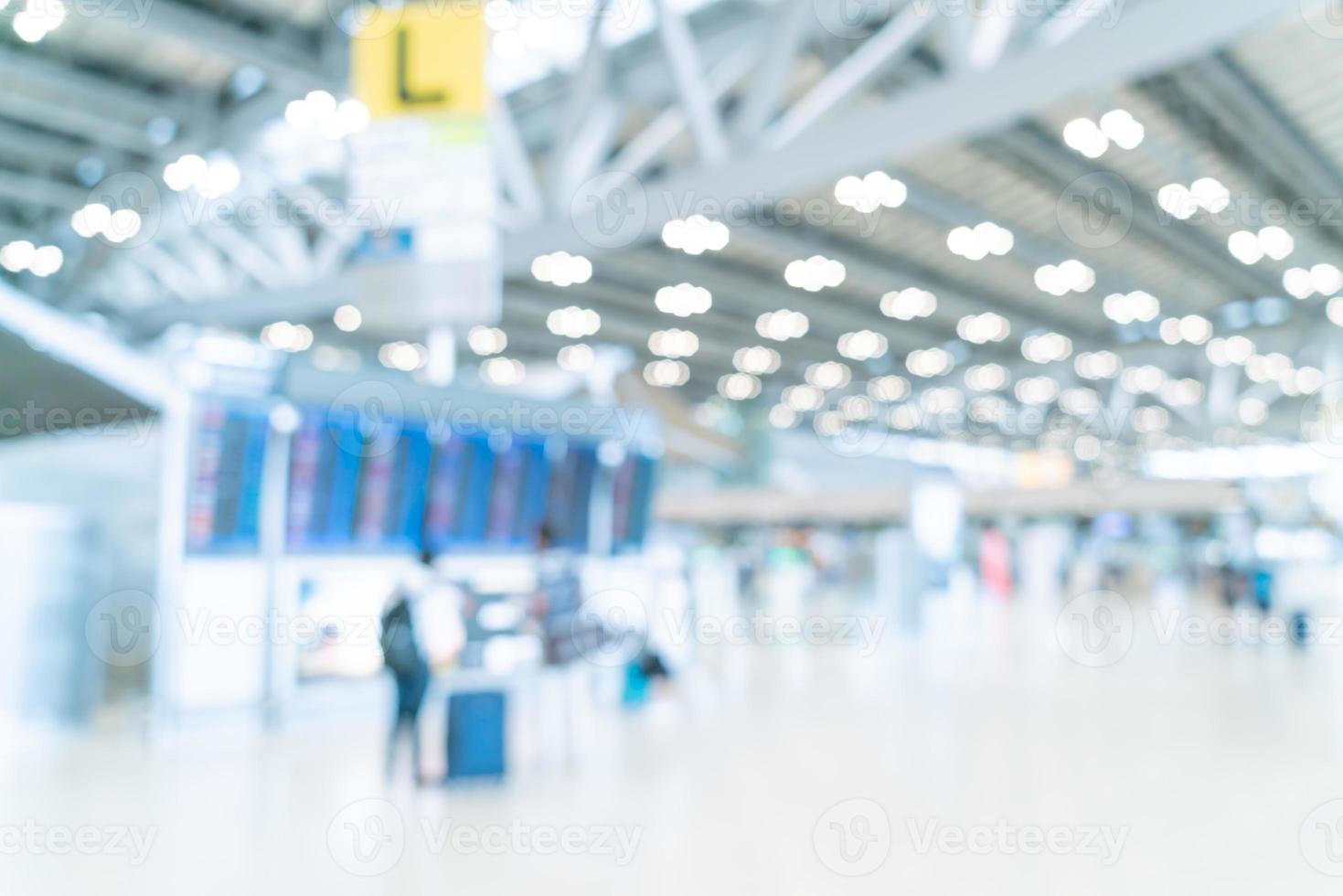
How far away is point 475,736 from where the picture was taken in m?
5.63

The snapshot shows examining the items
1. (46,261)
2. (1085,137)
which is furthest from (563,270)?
(1085,137)

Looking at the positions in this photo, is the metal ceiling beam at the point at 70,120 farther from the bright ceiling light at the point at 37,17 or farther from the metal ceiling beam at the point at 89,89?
the bright ceiling light at the point at 37,17

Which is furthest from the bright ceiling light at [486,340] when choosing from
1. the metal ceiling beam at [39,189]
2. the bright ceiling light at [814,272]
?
the metal ceiling beam at [39,189]

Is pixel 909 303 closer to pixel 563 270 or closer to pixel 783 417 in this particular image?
pixel 563 270

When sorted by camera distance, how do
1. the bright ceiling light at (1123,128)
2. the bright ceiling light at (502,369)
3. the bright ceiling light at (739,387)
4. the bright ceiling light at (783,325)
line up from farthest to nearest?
the bright ceiling light at (739,387), the bright ceiling light at (502,369), the bright ceiling light at (783,325), the bright ceiling light at (1123,128)

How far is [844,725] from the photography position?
728cm

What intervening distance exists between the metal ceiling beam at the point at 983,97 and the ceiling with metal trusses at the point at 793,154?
2 centimetres

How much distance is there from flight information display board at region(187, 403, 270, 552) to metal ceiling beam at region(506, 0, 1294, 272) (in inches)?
164

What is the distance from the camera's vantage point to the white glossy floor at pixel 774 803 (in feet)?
13.1

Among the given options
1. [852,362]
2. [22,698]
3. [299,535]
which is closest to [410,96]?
[299,535]

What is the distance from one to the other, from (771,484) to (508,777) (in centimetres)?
2408

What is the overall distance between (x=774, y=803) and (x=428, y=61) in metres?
4.78

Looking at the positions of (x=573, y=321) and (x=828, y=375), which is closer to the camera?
(x=573, y=321)

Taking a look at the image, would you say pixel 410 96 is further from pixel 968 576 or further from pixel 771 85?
pixel 968 576
